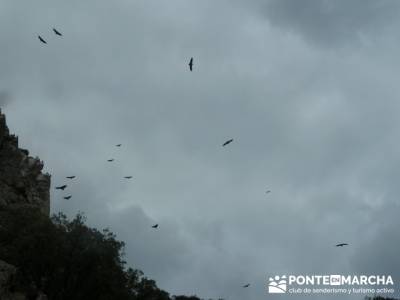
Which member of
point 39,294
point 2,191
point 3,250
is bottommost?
point 39,294

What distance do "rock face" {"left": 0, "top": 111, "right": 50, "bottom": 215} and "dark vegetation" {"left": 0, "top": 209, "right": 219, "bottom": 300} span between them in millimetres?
40336

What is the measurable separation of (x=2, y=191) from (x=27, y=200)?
6.44 meters

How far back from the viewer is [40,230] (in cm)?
6881

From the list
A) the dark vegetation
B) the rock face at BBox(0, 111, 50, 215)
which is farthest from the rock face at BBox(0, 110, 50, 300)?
the dark vegetation

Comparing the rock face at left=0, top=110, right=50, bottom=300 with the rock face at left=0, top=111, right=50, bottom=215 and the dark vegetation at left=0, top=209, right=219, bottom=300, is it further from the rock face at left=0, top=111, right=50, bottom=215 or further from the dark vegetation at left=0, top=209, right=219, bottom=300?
the dark vegetation at left=0, top=209, right=219, bottom=300

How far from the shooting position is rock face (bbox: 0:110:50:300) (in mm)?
111750

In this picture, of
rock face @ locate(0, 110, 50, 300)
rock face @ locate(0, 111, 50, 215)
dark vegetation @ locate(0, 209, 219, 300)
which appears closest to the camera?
dark vegetation @ locate(0, 209, 219, 300)

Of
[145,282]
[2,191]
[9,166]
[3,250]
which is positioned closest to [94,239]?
[3,250]

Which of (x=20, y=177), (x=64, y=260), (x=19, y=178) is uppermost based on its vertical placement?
(x=20, y=177)

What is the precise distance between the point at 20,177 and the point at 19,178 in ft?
1.36

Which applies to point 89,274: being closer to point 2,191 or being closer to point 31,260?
point 31,260

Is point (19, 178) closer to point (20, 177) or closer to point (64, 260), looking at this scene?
point (20, 177)

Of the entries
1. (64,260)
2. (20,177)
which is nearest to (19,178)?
(20,177)

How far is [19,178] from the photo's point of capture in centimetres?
11619
